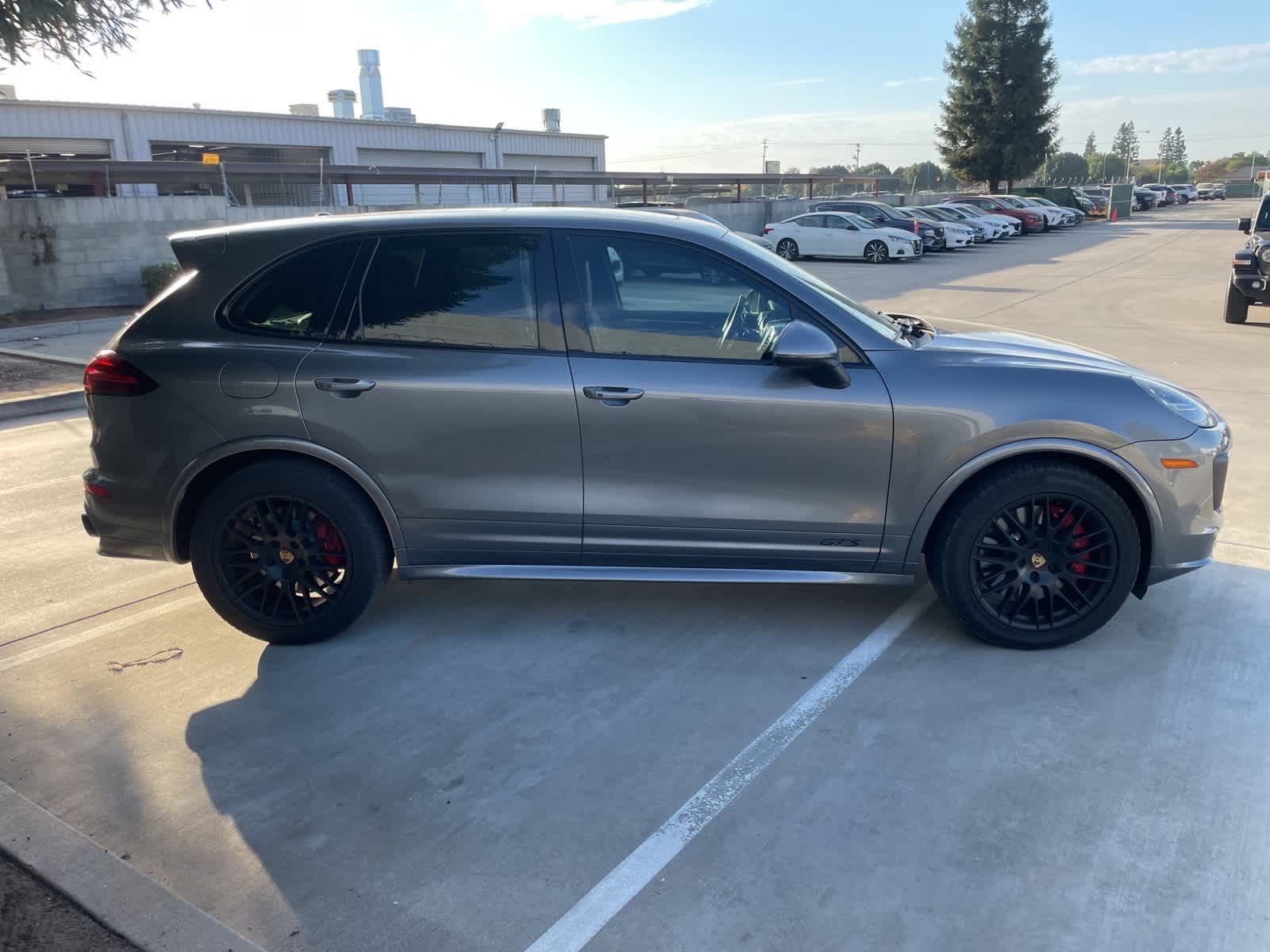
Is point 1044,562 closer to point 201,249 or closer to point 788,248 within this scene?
point 201,249

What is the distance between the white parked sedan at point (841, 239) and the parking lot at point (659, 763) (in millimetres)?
21462

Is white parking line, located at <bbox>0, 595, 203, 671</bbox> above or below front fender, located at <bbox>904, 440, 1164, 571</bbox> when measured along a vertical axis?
below

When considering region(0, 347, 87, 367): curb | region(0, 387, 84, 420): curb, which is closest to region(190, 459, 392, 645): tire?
region(0, 387, 84, 420): curb

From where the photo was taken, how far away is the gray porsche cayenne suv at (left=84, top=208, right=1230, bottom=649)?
3842 mm

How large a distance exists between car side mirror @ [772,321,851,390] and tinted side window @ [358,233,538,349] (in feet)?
3.27

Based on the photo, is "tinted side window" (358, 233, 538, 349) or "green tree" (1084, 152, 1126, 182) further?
"green tree" (1084, 152, 1126, 182)

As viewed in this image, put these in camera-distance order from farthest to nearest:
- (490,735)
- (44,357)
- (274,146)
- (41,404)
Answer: (274,146) → (44,357) → (41,404) → (490,735)

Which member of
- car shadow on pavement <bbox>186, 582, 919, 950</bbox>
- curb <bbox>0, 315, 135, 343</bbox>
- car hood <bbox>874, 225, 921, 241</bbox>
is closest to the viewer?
car shadow on pavement <bbox>186, 582, 919, 950</bbox>

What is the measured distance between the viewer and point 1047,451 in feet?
12.6

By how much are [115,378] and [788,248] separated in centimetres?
2462

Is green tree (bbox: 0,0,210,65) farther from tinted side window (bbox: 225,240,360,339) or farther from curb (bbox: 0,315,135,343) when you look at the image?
curb (bbox: 0,315,135,343)

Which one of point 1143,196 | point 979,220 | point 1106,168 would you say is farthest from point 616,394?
point 1106,168

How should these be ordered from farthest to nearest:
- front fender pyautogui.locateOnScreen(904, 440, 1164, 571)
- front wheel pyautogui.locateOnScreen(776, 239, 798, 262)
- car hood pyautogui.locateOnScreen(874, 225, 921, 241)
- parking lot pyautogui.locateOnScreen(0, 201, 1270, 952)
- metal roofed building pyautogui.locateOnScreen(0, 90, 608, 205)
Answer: front wheel pyautogui.locateOnScreen(776, 239, 798, 262)
car hood pyautogui.locateOnScreen(874, 225, 921, 241)
metal roofed building pyautogui.locateOnScreen(0, 90, 608, 205)
front fender pyautogui.locateOnScreen(904, 440, 1164, 571)
parking lot pyautogui.locateOnScreen(0, 201, 1270, 952)

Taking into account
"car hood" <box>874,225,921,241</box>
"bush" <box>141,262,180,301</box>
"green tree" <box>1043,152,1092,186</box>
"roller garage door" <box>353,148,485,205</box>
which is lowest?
"bush" <box>141,262,180,301</box>
